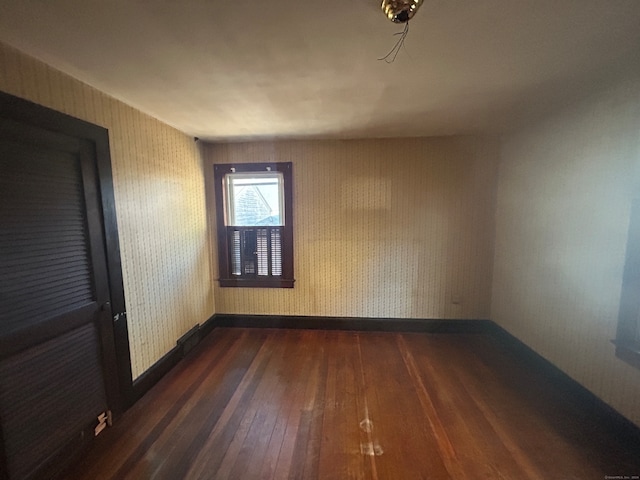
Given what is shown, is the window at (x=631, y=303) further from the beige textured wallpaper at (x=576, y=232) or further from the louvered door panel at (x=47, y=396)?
the louvered door panel at (x=47, y=396)

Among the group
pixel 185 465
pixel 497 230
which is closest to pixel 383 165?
pixel 497 230

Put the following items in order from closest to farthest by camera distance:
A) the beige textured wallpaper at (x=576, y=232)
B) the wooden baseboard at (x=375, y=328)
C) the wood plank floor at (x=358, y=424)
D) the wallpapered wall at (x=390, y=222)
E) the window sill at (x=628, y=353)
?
the wood plank floor at (x=358, y=424) < the window sill at (x=628, y=353) < the beige textured wallpaper at (x=576, y=232) < the wooden baseboard at (x=375, y=328) < the wallpapered wall at (x=390, y=222)

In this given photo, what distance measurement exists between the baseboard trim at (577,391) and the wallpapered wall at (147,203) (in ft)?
11.4

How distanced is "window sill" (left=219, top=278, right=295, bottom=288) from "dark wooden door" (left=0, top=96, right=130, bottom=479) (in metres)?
1.53

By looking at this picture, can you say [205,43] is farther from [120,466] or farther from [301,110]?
[120,466]

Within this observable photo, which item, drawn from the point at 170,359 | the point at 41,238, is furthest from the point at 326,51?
the point at 170,359

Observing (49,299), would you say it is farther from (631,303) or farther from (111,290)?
(631,303)

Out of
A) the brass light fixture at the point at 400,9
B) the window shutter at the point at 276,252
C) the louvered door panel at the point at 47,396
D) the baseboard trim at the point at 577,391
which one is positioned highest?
the brass light fixture at the point at 400,9

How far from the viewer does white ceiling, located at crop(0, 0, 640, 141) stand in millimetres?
1064

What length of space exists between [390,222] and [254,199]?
1705 mm

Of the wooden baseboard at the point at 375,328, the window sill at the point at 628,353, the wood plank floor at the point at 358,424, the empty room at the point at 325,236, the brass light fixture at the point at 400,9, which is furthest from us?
the wooden baseboard at the point at 375,328

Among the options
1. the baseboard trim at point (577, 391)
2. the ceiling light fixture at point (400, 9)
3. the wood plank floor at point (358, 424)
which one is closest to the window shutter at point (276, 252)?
the wood plank floor at point (358, 424)

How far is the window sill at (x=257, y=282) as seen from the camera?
10.9 feet

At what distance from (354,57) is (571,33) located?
3.28ft
